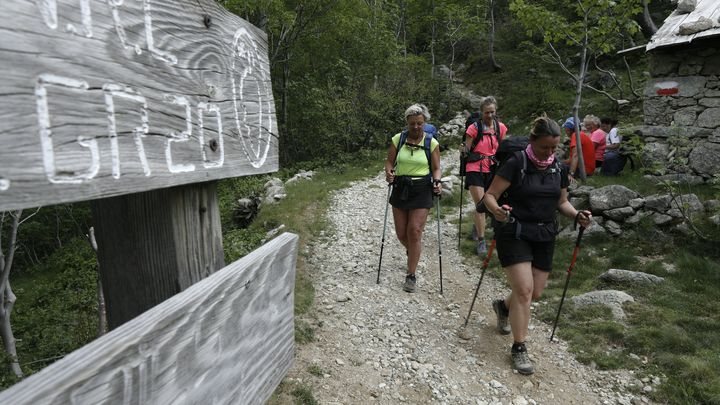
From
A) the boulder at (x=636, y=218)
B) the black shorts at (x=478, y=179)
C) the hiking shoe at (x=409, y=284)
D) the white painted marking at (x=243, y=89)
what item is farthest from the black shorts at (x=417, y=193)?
the boulder at (x=636, y=218)

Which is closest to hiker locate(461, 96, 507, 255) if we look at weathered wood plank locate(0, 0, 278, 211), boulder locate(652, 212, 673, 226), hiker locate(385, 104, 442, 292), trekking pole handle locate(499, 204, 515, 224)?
hiker locate(385, 104, 442, 292)

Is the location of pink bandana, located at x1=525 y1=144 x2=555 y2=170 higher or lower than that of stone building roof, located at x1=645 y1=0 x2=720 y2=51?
lower

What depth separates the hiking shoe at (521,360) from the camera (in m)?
4.23

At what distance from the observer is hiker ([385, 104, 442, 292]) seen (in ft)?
18.5

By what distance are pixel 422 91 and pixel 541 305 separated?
17097 mm

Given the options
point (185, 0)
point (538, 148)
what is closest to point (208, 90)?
point (185, 0)

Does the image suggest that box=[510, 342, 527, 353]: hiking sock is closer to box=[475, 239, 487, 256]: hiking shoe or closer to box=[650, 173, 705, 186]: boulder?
box=[475, 239, 487, 256]: hiking shoe

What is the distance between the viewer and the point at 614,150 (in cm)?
1053

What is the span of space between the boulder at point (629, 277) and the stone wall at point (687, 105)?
13.3 ft

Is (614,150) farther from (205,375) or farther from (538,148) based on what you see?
(205,375)

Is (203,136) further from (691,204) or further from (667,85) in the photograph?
(667,85)

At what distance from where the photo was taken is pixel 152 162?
3.94ft

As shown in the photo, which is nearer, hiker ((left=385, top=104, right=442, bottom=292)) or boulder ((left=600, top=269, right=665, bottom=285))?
hiker ((left=385, top=104, right=442, bottom=292))

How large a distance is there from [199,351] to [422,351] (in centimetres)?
363
